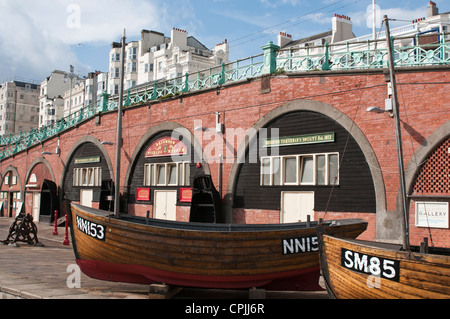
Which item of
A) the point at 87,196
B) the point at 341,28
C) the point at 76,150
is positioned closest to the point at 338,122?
the point at 87,196

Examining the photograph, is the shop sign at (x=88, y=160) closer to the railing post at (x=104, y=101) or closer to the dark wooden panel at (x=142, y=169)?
the railing post at (x=104, y=101)

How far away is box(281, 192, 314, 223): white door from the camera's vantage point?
16609 mm

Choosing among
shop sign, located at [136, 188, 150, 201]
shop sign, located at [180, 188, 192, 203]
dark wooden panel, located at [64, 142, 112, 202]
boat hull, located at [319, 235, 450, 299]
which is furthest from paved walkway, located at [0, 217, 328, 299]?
dark wooden panel, located at [64, 142, 112, 202]

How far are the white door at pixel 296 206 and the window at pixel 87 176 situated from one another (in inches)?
587

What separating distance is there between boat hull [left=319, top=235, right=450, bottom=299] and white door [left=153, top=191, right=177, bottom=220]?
46.5ft

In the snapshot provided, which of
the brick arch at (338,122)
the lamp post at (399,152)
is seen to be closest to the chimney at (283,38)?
the brick arch at (338,122)

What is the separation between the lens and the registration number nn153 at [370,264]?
7.59 m

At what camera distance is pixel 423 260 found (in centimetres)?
723

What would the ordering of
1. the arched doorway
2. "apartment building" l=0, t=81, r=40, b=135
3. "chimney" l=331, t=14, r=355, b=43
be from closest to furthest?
the arched doorway, "chimney" l=331, t=14, r=355, b=43, "apartment building" l=0, t=81, r=40, b=135

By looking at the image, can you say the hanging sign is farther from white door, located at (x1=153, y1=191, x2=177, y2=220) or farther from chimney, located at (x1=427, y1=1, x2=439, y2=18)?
chimney, located at (x1=427, y1=1, x2=439, y2=18)

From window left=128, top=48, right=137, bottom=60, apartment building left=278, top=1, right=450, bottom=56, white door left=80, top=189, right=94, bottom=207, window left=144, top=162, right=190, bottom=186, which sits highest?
window left=128, top=48, right=137, bottom=60

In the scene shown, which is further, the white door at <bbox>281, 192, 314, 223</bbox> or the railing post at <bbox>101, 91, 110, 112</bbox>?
the railing post at <bbox>101, 91, 110, 112</bbox>

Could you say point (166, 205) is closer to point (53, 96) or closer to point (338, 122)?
point (338, 122)

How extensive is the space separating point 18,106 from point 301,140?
Result: 298 ft
